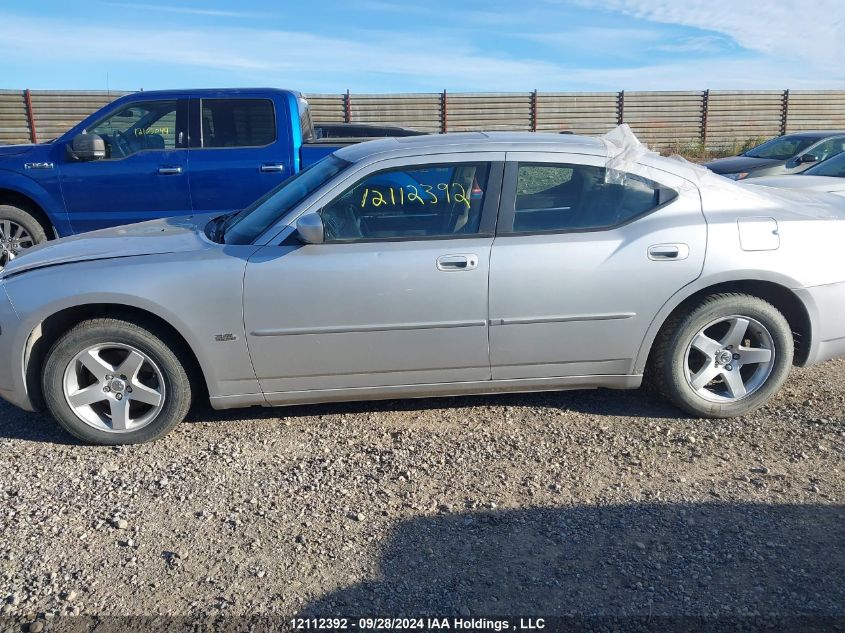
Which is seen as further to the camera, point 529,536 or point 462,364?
point 462,364

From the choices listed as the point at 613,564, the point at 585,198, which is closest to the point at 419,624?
the point at 613,564

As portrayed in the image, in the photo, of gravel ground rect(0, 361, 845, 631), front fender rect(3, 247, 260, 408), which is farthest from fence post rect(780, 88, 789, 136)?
front fender rect(3, 247, 260, 408)

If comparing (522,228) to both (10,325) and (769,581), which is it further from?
(10,325)

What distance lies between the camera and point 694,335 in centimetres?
407

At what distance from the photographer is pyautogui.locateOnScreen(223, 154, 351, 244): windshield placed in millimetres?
3979

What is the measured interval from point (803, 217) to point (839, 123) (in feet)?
84.0

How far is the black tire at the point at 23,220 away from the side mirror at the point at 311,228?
4.42 metres

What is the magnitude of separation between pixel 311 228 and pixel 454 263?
0.75m

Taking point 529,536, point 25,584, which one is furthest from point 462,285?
point 25,584

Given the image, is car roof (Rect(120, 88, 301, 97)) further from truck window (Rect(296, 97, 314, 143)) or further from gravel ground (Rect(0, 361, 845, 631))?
gravel ground (Rect(0, 361, 845, 631))

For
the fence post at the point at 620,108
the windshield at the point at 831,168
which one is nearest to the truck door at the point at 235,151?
the windshield at the point at 831,168

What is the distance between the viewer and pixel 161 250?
156 inches

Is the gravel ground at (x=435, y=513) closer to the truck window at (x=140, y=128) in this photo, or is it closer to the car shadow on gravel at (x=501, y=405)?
the car shadow on gravel at (x=501, y=405)

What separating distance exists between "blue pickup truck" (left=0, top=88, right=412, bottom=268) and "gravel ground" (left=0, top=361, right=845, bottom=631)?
309cm
